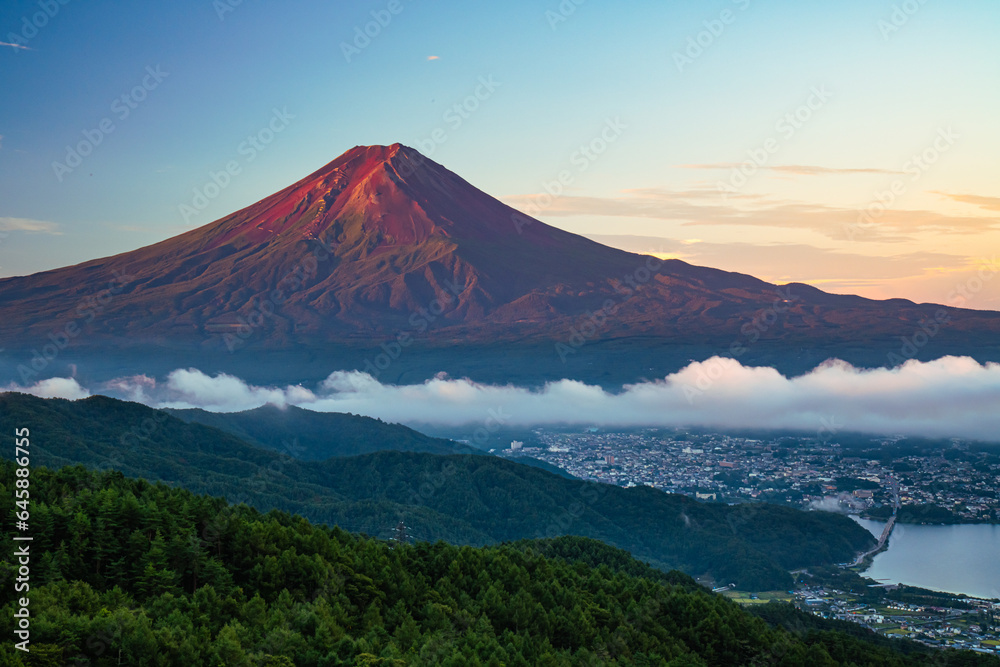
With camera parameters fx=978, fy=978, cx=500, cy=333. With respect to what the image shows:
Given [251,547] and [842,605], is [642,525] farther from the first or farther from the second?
[251,547]

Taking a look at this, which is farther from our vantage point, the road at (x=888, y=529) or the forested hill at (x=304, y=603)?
the road at (x=888, y=529)

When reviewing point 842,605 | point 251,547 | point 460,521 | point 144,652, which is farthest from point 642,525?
point 144,652

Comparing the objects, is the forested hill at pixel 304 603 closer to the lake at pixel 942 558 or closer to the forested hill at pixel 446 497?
the forested hill at pixel 446 497

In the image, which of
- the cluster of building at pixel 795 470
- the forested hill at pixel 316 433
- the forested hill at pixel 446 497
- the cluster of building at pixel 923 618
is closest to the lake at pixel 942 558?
the forested hill at pixel 446 497

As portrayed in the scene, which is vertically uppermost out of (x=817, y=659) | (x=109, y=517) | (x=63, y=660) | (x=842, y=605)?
(x=109, y=517)

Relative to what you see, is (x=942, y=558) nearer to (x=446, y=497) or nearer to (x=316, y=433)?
(x=446, y=497)

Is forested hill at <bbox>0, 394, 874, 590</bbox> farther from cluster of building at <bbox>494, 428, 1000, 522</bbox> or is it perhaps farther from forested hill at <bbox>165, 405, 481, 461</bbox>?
cluster of building at <bbox>494, 428, 1000, 522</bbox>
